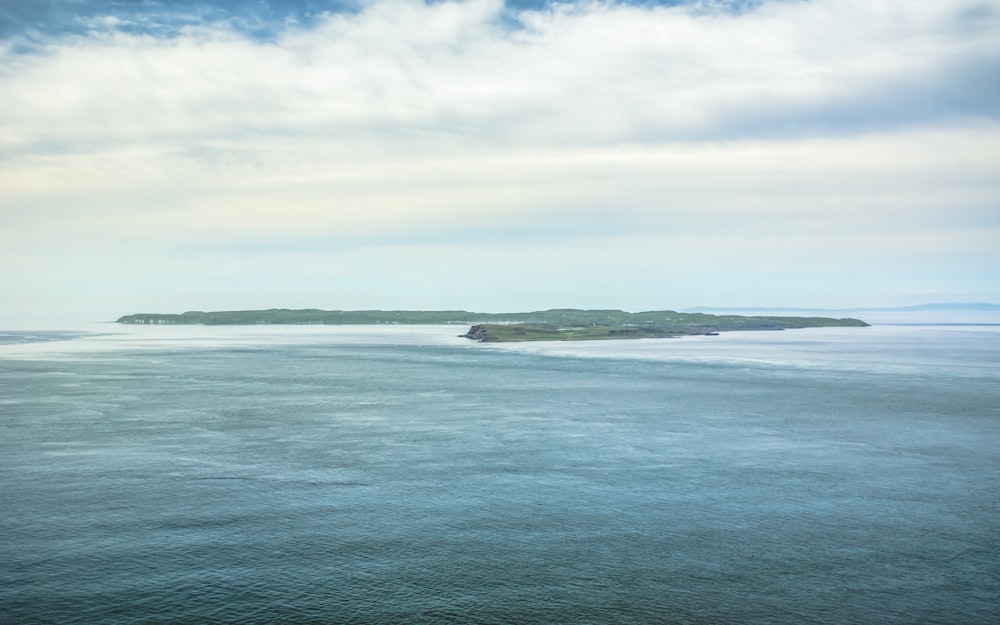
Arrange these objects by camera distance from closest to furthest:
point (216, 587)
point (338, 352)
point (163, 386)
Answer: point (216, 587) → point (163, 386) → point (338, 352)

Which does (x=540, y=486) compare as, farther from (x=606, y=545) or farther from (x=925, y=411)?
(x=925, y=411)

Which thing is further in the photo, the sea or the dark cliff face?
the dark cliff face

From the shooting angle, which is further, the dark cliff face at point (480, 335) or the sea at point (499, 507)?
the dark cliff face at point (480, 335)

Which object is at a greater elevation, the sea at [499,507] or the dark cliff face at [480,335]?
the dark cliff face at [480,335]

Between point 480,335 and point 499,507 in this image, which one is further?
point 480,335

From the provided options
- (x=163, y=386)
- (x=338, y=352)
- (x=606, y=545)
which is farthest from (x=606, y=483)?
(x=338, y=352)

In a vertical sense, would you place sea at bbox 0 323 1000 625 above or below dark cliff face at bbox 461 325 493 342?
below

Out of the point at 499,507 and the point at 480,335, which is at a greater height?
Answer: the point at 480,335

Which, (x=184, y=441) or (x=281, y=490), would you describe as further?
A: (x=184, y=441)
